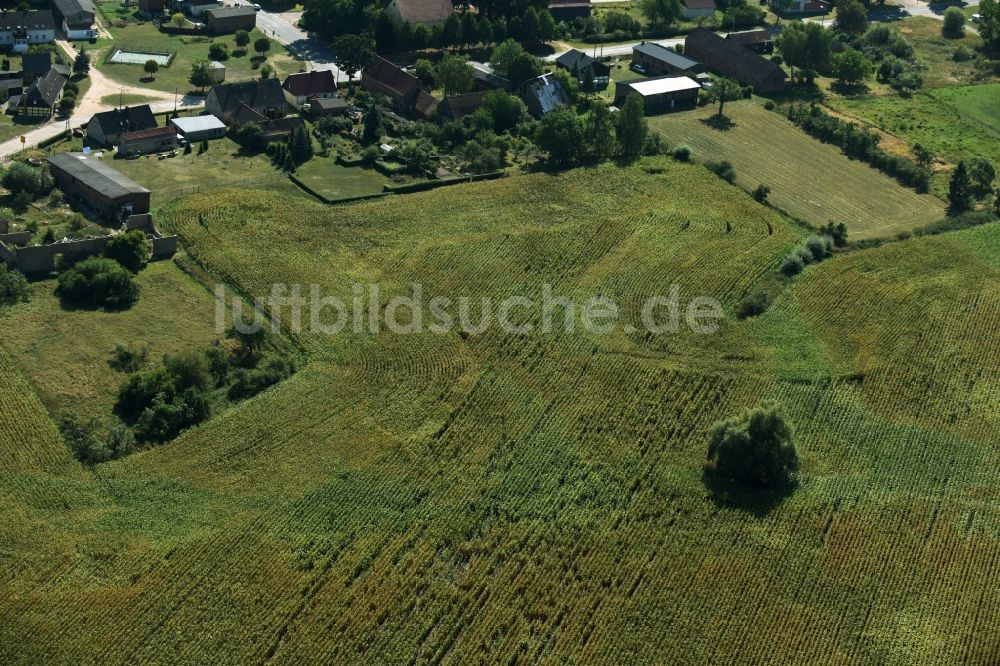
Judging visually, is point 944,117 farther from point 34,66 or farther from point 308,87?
point 34,66

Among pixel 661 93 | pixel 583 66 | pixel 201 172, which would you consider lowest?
pixel 661 93

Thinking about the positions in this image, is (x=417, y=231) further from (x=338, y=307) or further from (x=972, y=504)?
(x=972, y=504)

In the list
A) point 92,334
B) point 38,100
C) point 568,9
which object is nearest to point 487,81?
point 568,9

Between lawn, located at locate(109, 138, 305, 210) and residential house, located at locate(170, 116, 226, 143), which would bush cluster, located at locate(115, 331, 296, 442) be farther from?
residential house, located at locate(170, 116, 226, 143)

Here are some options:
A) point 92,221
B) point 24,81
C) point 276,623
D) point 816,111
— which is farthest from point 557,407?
point 24,81

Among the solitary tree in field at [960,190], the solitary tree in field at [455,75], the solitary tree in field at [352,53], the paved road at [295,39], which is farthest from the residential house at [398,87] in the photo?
the solitary tree in field at [960,190]

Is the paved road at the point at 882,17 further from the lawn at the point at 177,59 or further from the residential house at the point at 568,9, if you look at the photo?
the lawn at the point at 177,59
